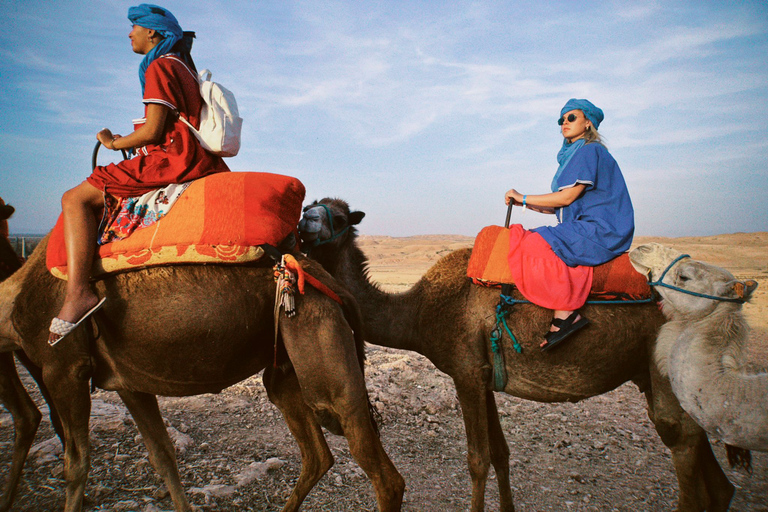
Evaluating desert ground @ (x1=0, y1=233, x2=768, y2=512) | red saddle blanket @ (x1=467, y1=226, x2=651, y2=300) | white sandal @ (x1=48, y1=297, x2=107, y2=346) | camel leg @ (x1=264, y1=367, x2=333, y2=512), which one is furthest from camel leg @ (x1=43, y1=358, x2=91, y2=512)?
red saddle blanket @ (x1=467, y1=226, x2=651, y2=300)

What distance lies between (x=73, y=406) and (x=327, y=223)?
2122mm

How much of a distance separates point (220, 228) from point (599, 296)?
274cm

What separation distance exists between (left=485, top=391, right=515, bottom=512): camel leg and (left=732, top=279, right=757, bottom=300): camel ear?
1922 millimetres

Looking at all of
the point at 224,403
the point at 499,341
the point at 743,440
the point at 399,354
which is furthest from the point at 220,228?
the point at 399,354

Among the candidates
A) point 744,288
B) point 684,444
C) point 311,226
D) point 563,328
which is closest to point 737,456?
point 684,444

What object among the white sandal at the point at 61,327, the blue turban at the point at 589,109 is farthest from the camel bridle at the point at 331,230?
the blue turban at the point at 589,109

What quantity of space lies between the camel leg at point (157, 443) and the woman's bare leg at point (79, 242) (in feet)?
3.30

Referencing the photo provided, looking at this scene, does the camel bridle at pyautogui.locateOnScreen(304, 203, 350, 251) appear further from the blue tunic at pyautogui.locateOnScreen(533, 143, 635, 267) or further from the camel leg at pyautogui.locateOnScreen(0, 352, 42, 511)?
the camel leg at pyautogui.locateOnScreen(0, 352, 42, 511)

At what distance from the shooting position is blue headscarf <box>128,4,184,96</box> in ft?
9.20

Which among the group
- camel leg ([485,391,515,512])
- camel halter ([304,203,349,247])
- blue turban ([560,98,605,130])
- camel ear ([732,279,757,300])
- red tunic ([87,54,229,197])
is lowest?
camel leg ([485,391,515,512])

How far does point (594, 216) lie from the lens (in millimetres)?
3484

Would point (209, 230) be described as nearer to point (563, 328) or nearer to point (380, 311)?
point (380, 311)

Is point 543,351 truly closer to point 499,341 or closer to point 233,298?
point 499,341

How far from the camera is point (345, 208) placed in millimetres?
4059
